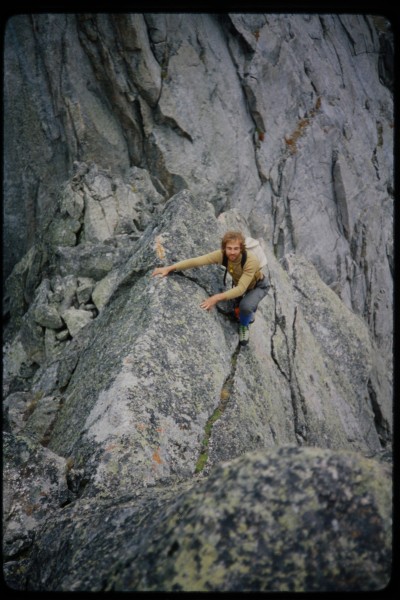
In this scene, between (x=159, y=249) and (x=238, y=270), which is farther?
(x=159, y=249)

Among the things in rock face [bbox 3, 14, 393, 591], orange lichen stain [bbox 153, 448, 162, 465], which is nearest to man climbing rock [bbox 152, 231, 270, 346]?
rock face [bbox 3, 14, 393, 591]

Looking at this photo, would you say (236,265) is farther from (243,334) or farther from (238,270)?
(243,334)

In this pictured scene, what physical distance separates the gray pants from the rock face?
0.62 metres

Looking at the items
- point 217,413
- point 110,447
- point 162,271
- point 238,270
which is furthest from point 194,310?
point 110,447

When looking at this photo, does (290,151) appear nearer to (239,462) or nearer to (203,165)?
(203,165)

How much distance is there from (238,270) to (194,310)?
1663mm

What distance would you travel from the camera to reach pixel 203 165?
4019 cm

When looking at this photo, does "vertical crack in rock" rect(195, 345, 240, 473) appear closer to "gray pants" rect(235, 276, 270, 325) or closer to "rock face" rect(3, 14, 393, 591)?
"rock face" rect(3, 14, 393, 591)

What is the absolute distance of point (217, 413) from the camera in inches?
432

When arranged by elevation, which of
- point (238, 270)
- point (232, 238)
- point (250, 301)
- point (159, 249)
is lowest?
point (250, 301)

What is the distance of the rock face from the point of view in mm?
5621

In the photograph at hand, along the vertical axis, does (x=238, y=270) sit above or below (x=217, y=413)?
above

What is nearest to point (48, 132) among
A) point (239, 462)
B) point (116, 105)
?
point (116, 105)

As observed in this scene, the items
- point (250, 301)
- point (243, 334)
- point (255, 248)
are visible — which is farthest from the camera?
point (243, 334)
